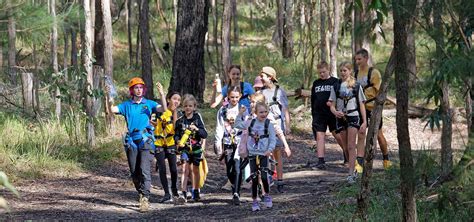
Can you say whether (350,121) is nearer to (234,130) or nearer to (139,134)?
(234,130)

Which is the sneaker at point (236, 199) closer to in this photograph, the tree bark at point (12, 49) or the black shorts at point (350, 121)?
the black shorts at point (350, 121)

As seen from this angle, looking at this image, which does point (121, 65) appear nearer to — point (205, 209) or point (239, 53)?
point (239, 53)

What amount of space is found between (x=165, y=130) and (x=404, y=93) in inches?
168

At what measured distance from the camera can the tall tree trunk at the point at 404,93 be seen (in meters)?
7.87

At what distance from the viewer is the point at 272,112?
12.3 m

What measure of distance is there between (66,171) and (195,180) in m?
3.16

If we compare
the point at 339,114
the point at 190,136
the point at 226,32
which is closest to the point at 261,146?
the point at 190,136

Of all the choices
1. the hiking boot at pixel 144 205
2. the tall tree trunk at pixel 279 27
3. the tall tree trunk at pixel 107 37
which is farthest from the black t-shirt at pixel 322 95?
the tall tree trunk at pixel 279 27

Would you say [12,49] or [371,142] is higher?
[12,49]

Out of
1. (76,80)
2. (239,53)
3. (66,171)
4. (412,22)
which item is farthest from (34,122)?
(239,53)

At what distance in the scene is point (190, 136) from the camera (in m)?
11.5

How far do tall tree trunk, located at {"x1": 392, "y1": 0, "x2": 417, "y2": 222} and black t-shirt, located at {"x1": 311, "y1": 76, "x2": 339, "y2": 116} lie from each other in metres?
4.82

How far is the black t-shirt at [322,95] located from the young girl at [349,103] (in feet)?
1.15

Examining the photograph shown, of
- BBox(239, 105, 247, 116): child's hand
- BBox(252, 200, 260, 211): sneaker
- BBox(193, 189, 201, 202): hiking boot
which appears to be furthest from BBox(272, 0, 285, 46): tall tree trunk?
BBox(252, 200, 260, 211): sneaker
